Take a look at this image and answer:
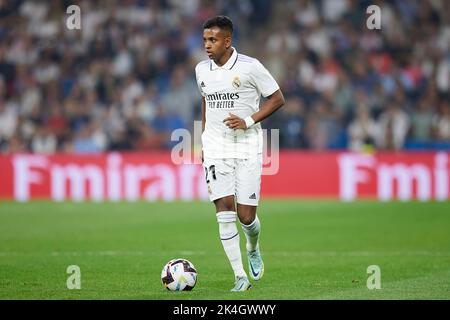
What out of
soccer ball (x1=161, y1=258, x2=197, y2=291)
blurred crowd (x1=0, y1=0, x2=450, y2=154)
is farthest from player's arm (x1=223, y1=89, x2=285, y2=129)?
blurred crowd (x1=0, y1=0, x2=450, y2=154)

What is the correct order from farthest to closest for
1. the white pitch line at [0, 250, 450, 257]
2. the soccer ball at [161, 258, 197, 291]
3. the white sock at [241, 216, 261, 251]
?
the white pitch line at [0, 250, 450, 257], the white sock at [241, 216, 261, 251], the soccer ball at [161, 258, 197, 291]

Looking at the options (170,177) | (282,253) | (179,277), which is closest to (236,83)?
(179,277)

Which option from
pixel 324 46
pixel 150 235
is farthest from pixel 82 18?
pixel 150 235

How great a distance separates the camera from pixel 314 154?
2272cm

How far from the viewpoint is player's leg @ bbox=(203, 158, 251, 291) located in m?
9.60

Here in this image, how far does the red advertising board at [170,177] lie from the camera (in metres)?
22.3

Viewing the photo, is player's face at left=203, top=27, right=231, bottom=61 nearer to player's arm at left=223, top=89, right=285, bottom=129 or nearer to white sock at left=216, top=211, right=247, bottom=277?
player's arm at left=223, top=89, right=285, bottom=129

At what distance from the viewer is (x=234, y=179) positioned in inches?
384

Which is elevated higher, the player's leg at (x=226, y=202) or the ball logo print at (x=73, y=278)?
the player's leg at (x=226, y=202)

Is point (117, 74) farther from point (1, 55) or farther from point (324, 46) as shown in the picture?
point (324, 46)

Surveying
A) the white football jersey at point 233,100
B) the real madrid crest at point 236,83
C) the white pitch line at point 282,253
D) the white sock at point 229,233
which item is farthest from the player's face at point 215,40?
the white pitch line at point 282,253

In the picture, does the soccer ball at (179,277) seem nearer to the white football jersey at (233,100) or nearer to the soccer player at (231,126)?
the soccer player at (231,126)

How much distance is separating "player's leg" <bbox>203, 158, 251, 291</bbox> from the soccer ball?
0.43 metres

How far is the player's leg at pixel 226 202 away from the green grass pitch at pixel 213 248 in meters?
0.40
